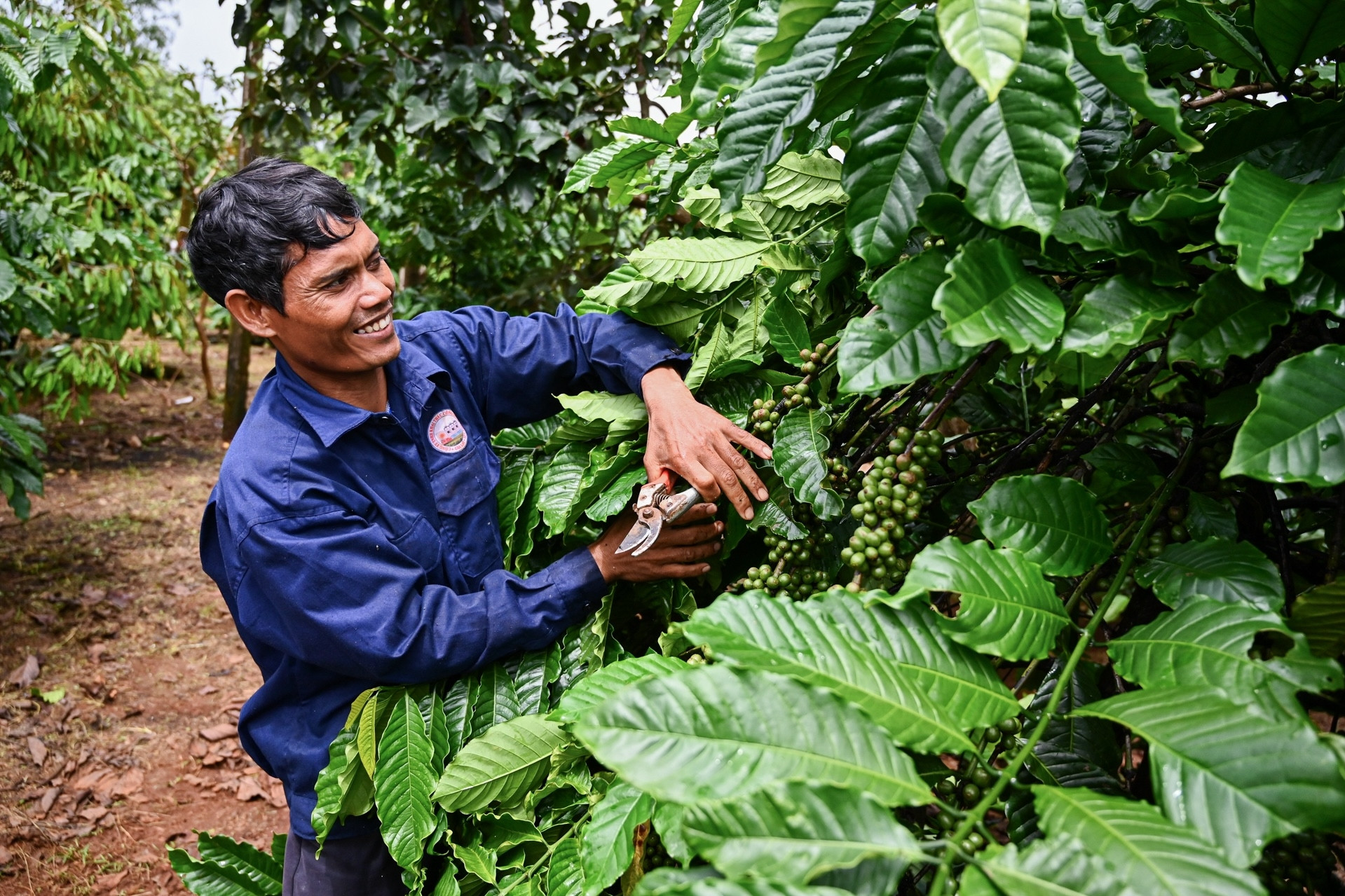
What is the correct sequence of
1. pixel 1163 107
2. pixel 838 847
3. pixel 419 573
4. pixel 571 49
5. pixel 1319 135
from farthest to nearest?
pixel 571 49 → pixel 419 573 → pixel 1319 135 → pixel 1163 107 → pixel 838 847

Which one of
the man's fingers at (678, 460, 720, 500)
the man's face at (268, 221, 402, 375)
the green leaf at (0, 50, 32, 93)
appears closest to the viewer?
the man's fingers at (678, 460, 720, 500)

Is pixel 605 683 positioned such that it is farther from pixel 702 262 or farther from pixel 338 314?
pixel 338 314

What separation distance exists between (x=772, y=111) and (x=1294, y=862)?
75cm

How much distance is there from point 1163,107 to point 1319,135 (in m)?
0.29

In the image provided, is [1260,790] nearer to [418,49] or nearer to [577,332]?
[577,332]

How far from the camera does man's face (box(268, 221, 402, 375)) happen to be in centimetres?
152

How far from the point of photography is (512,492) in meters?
1.57

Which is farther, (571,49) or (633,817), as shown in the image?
(571,49)

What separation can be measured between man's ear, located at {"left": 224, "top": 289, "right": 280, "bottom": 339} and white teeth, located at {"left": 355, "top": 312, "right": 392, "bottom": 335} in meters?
0.17

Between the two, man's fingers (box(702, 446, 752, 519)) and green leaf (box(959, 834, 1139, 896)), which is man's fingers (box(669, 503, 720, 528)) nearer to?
man's fingers (box(702, 446, 752, 519))

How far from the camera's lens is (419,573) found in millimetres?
1427

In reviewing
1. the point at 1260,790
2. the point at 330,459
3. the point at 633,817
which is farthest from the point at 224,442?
the point at 1260,790

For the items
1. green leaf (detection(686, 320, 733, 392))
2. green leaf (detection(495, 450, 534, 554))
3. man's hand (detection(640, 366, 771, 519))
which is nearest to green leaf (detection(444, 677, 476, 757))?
green leaf (detection(495, 450, 534, 554))

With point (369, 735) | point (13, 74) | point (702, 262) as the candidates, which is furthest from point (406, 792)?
point (13, 74)
